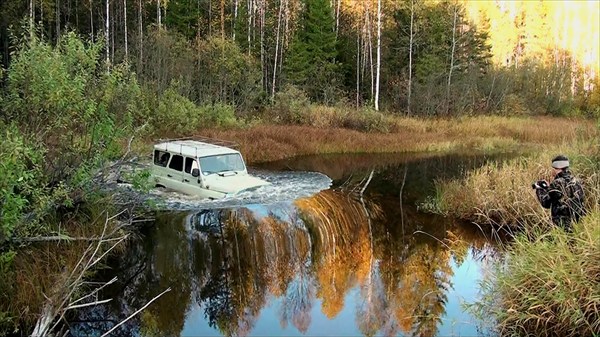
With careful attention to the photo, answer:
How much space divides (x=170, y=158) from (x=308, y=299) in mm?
8252

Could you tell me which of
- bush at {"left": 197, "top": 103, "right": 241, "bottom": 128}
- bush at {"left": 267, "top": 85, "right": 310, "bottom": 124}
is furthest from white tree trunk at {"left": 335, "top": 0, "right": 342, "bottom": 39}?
bush at {"left": 197, "top": 103, "right": 241, "bottom": 128}

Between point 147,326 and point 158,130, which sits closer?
point 147,326

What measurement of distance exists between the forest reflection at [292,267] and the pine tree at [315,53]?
26.0 m

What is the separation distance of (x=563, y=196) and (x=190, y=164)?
32.7 feet

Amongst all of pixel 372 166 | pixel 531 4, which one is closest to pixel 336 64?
pixel 372 166

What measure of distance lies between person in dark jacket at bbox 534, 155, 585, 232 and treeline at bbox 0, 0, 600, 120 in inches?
987

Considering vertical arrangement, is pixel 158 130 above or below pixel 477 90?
below

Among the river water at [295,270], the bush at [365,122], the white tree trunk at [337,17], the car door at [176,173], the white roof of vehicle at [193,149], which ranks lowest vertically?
the river water at [295,270]

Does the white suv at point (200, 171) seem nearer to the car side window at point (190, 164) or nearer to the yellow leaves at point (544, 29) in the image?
the car side window at point (190, 164)

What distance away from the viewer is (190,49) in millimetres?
33719

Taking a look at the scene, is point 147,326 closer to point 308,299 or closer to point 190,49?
point 308,299

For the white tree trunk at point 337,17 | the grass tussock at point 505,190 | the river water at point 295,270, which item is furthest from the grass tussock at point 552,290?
the white tree trunk at point 337,17

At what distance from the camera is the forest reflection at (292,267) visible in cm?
865

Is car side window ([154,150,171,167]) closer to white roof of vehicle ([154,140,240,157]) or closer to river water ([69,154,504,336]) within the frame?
white roof of vehicle ([154,140,240,157])
